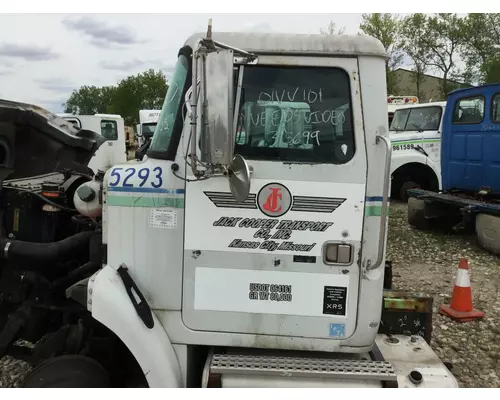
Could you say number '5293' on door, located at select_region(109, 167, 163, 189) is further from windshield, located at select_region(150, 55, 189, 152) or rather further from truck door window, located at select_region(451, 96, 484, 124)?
truck door window, located at select_region(451, 96, 484, 124)

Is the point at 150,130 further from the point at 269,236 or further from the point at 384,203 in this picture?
the point at 384,203

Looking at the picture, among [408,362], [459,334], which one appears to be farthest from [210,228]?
[459,334]

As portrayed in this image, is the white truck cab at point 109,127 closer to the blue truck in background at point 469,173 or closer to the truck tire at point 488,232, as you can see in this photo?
the blue truck in background at point 469,173

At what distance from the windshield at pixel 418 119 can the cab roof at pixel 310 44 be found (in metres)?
10.2

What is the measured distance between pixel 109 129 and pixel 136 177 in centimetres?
1484

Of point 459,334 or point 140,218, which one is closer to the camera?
point 140,218

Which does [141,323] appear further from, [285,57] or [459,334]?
[459,334]

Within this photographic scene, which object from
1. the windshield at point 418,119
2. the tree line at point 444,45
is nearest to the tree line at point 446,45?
the tree line at point 444,45

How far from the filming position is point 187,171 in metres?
2.69

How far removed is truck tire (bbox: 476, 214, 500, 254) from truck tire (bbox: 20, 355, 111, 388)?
691 cm

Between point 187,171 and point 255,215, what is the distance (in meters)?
0.44

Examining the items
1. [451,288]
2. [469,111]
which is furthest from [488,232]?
[469,111]

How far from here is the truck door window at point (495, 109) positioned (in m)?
8.80

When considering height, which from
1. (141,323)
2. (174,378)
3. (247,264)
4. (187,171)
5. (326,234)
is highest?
(187,171)
